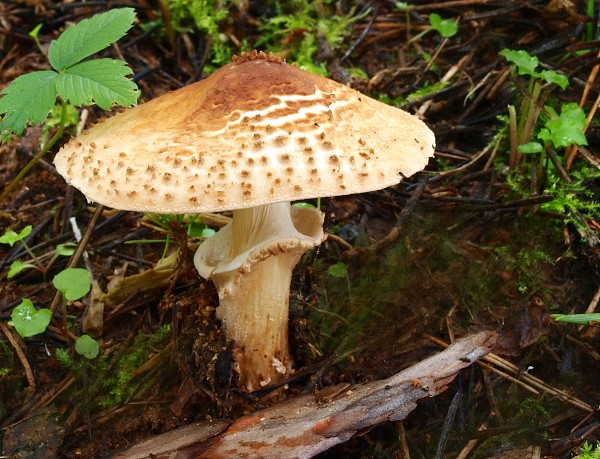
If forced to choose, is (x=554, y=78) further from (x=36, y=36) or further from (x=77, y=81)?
(x=36, y=36)

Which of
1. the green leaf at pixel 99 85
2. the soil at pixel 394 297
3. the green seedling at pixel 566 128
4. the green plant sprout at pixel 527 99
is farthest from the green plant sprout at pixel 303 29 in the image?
the green leaf at pixel 99 85

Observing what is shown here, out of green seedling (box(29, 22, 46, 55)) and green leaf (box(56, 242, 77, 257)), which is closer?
green leaf (box(56, 242, 77, 257))

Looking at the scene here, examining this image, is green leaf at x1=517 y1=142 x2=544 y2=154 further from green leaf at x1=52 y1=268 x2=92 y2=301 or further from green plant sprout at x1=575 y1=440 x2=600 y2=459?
green leaf at x1=52 y1=268 x2=92 y2=301

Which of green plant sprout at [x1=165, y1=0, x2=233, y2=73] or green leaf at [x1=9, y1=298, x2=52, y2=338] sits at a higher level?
green plant sprout at [x1=165, y1=0, x2=233, y2=73]

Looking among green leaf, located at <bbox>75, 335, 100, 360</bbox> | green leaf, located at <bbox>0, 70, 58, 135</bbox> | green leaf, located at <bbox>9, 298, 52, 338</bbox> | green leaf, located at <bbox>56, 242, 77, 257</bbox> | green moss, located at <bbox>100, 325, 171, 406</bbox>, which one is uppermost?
green leaf, located at <bbox>0, 70, 58, 135</bbox>

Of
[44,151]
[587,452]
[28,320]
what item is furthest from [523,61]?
[28,320]

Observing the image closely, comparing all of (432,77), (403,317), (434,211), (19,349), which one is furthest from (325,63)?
(19,349)

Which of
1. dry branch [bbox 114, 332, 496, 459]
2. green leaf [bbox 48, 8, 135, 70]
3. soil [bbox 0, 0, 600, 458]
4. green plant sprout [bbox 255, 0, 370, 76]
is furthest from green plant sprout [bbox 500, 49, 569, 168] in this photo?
green leaf [bbox 48, 8, 135, 70]
